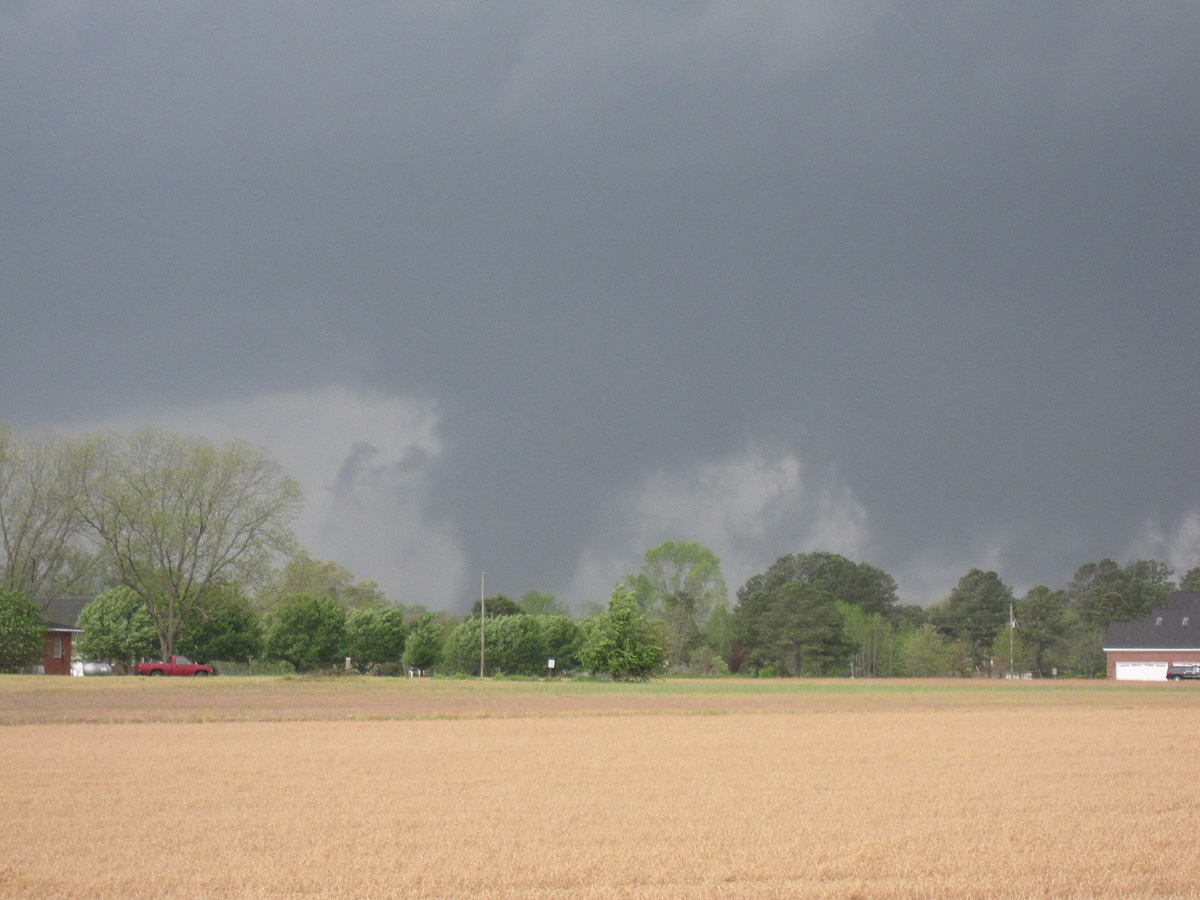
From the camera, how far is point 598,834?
16047 mm

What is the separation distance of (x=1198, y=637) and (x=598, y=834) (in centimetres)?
10802

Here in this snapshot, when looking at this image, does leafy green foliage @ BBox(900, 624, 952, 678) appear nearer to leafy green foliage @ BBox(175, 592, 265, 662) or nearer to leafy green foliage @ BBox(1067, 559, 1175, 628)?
leafy green foliage @ BBox(1067, 559, 1175, 628)

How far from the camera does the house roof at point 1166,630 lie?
4242 inches

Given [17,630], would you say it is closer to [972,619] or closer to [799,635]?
[799,635]

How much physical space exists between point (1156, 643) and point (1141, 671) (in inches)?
122

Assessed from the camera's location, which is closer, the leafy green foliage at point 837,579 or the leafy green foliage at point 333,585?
the leafy green foliage at point 333,585

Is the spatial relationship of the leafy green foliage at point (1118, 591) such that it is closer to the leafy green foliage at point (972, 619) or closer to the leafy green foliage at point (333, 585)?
the leafy green foliage at point (972, 619)

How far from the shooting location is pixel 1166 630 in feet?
360

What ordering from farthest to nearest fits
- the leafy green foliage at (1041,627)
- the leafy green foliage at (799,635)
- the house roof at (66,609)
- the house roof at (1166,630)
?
the leafy green foliage at (1041,627) < the leafy green foliage at (799,635) < the house roof at (1166,630) < the house roof at (66,609)

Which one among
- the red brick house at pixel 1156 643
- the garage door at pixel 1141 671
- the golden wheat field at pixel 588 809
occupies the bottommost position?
the garage door at pixel 1141 671

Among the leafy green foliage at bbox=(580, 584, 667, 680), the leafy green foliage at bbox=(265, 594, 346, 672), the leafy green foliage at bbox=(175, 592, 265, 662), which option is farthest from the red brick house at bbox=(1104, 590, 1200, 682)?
the leafy green foliage at bbox=(175, 592, 265, 662)

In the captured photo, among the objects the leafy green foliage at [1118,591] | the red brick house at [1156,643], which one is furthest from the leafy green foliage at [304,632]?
the leafy green foliage at [1118,591]

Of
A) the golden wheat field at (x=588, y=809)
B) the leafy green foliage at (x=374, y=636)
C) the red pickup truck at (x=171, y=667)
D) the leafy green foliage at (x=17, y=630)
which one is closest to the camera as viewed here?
the golden wheat field at (x=588, y=809)

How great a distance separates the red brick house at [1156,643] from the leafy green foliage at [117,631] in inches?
3337
